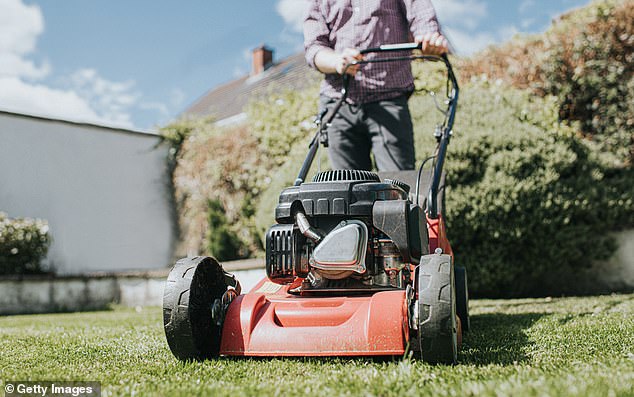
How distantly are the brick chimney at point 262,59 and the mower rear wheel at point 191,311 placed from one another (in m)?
14.4

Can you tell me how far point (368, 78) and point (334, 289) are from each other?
1459mm

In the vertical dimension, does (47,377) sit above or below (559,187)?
below

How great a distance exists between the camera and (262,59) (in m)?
16.6

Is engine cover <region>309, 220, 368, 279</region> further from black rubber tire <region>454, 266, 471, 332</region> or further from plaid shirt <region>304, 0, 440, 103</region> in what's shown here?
plaid shirt <region>304, 0, 440, 103</region>

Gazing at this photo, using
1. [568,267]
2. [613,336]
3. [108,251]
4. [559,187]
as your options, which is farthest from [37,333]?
[108,251]

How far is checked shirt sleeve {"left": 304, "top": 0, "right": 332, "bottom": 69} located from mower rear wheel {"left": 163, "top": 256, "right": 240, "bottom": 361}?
1576mm

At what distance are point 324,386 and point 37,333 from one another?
2.75 meters

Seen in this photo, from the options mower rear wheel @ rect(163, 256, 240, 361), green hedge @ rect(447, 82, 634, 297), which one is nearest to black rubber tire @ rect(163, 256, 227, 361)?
mower rear wheel @ rect(163, 256, 240, 361)

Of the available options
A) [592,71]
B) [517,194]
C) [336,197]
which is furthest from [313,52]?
[592,71]

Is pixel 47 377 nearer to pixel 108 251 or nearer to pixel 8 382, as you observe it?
pixel 8 382

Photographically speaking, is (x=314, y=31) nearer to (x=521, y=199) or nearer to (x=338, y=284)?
(x=338, y=284)

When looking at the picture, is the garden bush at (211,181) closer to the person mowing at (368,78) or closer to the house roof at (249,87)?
the house roof at (249,87)

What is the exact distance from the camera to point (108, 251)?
10.2m

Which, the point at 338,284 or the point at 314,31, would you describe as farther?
the point at 314,31
